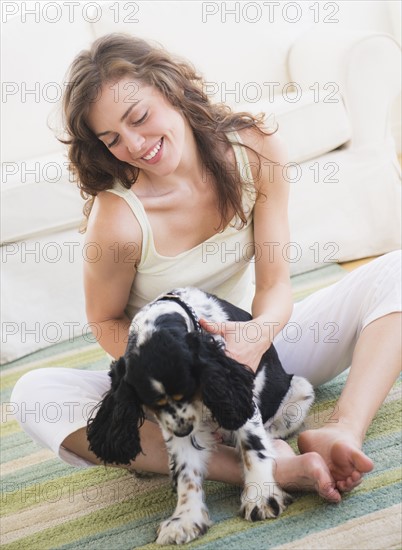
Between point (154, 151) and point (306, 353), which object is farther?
point (306, 353)

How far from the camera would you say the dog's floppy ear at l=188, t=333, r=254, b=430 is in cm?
152

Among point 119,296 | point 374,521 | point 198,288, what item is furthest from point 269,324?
point 374,521

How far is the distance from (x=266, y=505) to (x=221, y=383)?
0.29 m

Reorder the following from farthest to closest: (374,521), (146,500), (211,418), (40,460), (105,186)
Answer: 1. (40,460)
2. (105,186)
3. (146,500)
4. (211,418)
5. (374,521)

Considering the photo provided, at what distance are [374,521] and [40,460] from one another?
1.07 meters

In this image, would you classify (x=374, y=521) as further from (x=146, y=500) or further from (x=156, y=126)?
(x=156, y=126)

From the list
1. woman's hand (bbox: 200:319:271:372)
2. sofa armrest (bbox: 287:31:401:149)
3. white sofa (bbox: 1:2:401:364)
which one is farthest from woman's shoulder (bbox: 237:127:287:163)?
sofa armrest (bbox: 287:31:401:149)

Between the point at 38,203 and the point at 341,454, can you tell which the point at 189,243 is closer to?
the point at 341,454

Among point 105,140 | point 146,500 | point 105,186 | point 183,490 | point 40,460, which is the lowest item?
point 40,460

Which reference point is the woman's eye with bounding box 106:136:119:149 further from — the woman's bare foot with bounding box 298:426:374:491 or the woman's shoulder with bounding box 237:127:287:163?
the woman's bare foot with bounding box 298:426:374:491

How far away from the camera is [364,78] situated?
328 centimetres

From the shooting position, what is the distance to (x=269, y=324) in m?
1.89

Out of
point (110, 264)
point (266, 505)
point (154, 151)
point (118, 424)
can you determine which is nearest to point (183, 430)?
point (118, 424)

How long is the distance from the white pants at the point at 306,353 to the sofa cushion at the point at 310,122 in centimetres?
122
